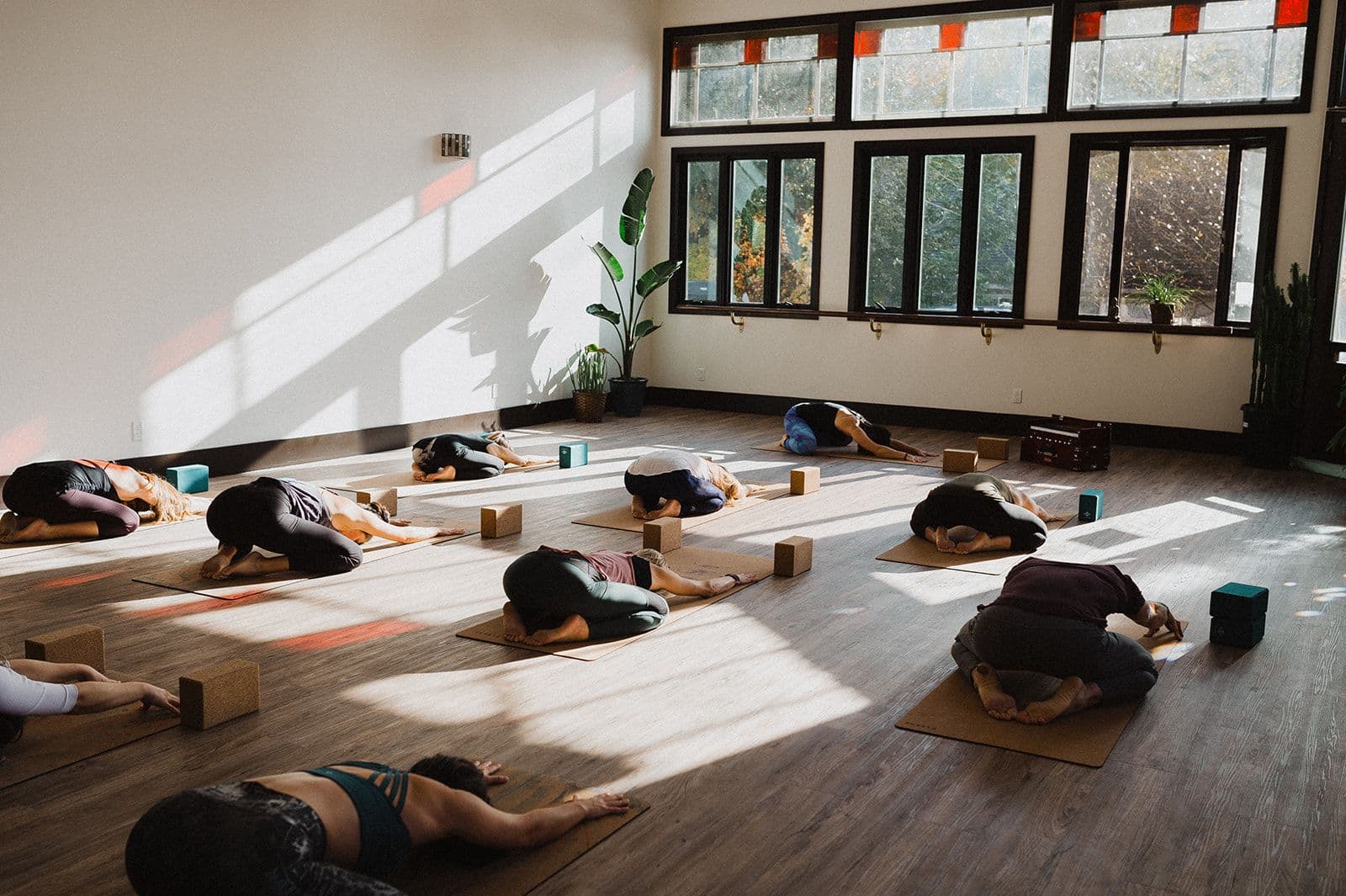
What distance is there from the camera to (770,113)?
1019cm

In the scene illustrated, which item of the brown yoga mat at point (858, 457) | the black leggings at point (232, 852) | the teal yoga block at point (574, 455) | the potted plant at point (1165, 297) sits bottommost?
the brown yoga mat at point (858, 457)

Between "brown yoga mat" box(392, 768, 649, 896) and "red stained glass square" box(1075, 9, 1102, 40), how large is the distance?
25.7 feet

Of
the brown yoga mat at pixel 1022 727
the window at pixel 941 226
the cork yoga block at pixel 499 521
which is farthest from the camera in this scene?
the window at pixel 941 226

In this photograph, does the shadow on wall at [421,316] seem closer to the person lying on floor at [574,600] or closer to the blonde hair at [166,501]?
the blonde hair at [166,501]

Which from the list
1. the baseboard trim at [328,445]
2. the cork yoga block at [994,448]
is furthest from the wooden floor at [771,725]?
the cork yoga block at [994,448]

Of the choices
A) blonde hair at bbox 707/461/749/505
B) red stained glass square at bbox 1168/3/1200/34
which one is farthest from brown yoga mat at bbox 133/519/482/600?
red stained glass square at bbox 1168/3/1200/34

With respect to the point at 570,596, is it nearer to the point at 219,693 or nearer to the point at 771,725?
the point at 771,725

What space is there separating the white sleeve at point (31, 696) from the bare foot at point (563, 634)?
4.58ft

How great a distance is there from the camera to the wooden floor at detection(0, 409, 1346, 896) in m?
2.57

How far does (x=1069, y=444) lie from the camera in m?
7.72

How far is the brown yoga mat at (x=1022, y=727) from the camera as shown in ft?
10.4

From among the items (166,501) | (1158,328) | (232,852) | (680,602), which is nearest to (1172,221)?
(1158,328)

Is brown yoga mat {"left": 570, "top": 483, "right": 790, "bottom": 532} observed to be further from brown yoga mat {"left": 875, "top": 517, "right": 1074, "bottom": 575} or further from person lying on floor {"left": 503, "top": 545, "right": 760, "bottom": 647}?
person lying on floor {"left": 503, "top": 545, "right": 760, "bottom": 647}

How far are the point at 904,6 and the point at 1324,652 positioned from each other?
6886 mm
